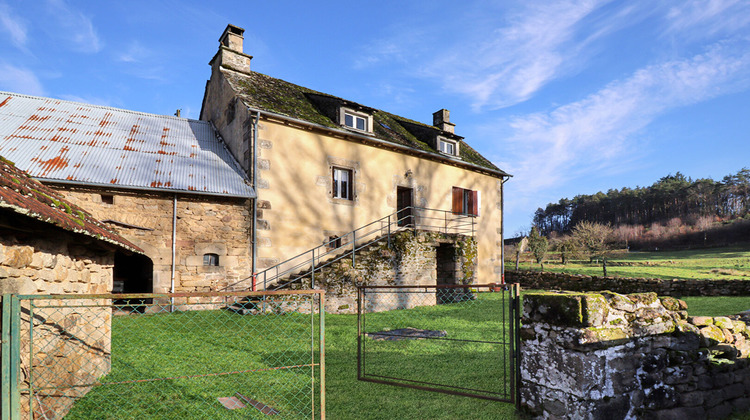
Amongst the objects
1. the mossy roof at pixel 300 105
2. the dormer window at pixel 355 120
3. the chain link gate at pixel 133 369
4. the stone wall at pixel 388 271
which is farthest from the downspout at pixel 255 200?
the chain link gate at pixel 133 369

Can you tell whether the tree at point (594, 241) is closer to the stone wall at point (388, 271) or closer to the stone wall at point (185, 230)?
the stone wall at point (388, 271)

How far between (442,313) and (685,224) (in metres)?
51.0

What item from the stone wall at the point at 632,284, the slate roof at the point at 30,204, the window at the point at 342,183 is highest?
the window at the point at 342,183

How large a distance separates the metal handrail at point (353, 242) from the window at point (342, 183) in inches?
53.2

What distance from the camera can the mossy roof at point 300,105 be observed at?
13.8 m

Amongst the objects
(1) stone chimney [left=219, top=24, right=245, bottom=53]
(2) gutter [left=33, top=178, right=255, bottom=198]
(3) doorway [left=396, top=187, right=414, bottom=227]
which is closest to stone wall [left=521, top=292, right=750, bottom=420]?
(2) gutter [left=33, top=178, right=255, bottom=198]

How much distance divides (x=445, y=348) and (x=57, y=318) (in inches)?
226

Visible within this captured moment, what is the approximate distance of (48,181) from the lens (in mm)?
10250

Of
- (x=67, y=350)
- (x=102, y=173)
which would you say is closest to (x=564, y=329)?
(x=67, y=350)

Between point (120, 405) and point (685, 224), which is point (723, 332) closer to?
point (120, 405)

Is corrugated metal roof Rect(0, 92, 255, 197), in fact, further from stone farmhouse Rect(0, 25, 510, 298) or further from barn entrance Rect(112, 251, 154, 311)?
barn entrance Rect(112, 251, 154, 311)

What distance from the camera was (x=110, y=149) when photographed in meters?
12.3

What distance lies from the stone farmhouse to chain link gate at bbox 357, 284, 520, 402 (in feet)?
9.23

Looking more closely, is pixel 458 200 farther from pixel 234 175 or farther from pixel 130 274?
pixel 130 274
